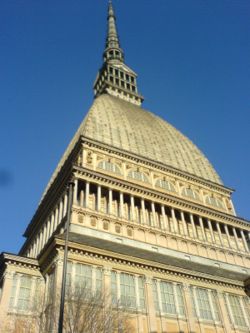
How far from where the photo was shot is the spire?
80062 millimetres

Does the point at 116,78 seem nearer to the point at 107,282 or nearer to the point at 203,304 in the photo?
the point at 203,304

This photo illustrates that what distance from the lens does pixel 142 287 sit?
3316 centimetres

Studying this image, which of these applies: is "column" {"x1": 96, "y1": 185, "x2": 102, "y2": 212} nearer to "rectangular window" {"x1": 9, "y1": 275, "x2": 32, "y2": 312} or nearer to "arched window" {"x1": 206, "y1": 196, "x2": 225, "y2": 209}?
"rectangular window" {"x1": 9, "y1": 275, "x2": 32, "y2": 312}

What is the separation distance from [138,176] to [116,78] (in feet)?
131

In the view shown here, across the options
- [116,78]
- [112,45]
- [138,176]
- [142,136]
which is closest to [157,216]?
[138,176]

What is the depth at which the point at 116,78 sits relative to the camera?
275 feet

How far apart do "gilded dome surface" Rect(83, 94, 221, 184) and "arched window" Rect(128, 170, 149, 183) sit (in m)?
4.14

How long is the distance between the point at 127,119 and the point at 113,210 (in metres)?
23.8

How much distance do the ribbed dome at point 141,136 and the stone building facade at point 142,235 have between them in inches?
9.8

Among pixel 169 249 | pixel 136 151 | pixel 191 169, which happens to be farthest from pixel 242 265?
pixel 136 151

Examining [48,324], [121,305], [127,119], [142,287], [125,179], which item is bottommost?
[48,324]

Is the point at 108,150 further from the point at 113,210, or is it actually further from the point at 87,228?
the point at 87,228

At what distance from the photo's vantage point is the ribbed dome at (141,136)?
54747mm

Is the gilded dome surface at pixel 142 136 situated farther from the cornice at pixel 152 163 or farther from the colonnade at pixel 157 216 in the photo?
the colonnade at pixel 157 216
